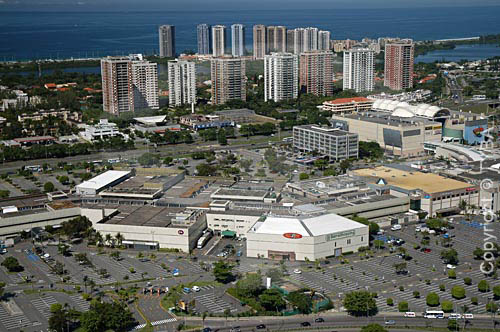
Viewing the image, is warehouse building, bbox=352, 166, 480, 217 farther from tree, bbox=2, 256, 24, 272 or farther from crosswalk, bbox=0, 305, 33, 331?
crosswalk, bbox=0, 305, 33, 331

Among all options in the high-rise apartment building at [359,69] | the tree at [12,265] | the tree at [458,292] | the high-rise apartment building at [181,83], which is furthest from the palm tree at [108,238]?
the high-rise apartment building at [359,69]

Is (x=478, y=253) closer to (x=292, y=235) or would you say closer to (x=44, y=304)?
(x=292, y=235)

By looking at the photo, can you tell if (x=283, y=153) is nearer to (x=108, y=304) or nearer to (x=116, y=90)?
(x=116, y=90)

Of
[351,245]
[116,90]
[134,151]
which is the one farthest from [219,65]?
[351,245]

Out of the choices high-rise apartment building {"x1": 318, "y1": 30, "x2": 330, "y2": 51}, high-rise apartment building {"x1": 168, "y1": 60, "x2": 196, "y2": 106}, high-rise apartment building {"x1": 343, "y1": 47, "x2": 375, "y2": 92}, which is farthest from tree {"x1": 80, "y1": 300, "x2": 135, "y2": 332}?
high-rise apartment building {"x1": 318, "y1": 30, "x2": 330, "y2": 51}

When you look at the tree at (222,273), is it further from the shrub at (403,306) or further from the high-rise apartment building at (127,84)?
the high-rise apartment building at (127,84)

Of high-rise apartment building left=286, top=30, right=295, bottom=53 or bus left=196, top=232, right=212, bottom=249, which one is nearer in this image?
bus left=196, top=232, right=212, bottom=249
